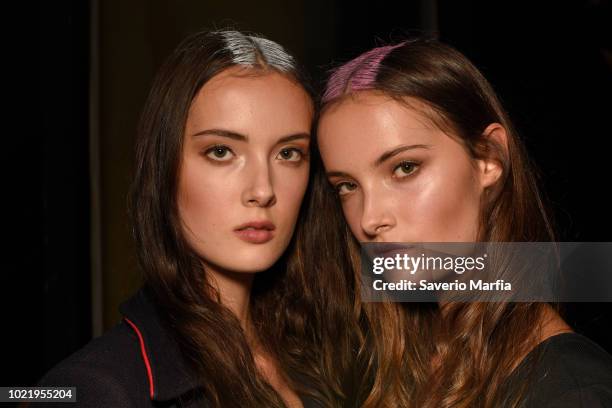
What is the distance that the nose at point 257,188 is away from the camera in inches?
56.1

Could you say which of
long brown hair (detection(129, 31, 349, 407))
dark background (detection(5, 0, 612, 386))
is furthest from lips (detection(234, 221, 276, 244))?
dark background (detection(5, 0, 612, 386))

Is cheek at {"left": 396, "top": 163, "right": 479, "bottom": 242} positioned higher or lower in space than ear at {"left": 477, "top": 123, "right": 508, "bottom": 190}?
lower

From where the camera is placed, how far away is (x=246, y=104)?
4.71 ft

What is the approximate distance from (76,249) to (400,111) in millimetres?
1185

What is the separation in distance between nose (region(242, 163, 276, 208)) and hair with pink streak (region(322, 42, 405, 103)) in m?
0.21

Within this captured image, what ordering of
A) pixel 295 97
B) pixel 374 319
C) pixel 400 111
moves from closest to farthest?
1. pixel 400 111
2. pixel 295 97
3. pixel 374 319

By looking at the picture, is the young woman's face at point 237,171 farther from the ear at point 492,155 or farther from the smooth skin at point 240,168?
the ear at point 492,155

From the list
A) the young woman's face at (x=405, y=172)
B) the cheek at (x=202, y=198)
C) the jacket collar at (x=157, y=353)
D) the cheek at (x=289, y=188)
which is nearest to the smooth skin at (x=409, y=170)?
the young woman's face at (x=405, y=172)

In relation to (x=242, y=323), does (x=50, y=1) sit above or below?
above

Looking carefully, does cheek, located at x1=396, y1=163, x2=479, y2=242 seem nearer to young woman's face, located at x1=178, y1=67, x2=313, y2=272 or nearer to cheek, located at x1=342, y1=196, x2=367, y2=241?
cheek, located at x1=342, y1=196, x2=367, y2=241

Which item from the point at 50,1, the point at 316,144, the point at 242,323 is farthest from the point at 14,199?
the point at 316,144

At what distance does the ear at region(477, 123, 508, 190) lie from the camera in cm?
139

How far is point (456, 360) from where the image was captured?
1386 millimetres

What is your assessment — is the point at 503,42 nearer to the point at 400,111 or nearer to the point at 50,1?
the point at 400,111
